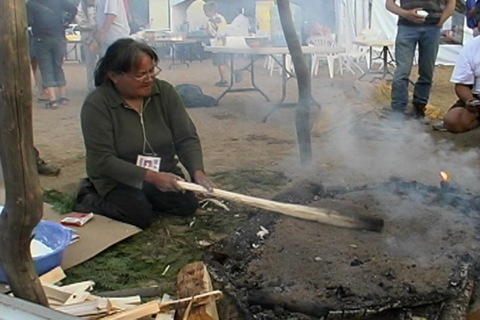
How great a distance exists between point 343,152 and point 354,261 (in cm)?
304

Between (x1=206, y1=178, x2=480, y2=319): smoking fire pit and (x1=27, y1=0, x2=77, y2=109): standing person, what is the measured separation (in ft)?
17.8

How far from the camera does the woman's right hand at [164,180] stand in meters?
3.16

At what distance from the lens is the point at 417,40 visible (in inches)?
245

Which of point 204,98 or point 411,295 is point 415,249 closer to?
point 411,295

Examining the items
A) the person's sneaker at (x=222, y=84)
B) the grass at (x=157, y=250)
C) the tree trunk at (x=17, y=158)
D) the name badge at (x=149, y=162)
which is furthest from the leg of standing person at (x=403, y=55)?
the tree trunk at (x=17, y=158)

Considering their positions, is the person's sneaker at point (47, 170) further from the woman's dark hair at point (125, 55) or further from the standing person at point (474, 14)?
the standing person at point (474, 14)

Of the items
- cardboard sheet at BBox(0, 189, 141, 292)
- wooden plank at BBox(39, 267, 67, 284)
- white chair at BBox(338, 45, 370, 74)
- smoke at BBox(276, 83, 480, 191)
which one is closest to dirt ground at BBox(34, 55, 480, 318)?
smoke at BBox(276, 83, 480, 191)

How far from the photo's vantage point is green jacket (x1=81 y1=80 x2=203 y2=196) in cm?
343

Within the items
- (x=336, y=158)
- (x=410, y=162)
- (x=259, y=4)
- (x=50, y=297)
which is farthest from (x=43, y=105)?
(x=50, y=297)

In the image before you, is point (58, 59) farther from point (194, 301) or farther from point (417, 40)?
point (194, 301)

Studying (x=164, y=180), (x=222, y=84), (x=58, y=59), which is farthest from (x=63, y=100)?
(x=164, y=180)

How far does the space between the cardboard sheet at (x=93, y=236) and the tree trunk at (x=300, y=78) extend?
1748mm

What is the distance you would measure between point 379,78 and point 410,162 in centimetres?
542

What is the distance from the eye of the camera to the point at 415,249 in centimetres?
259
